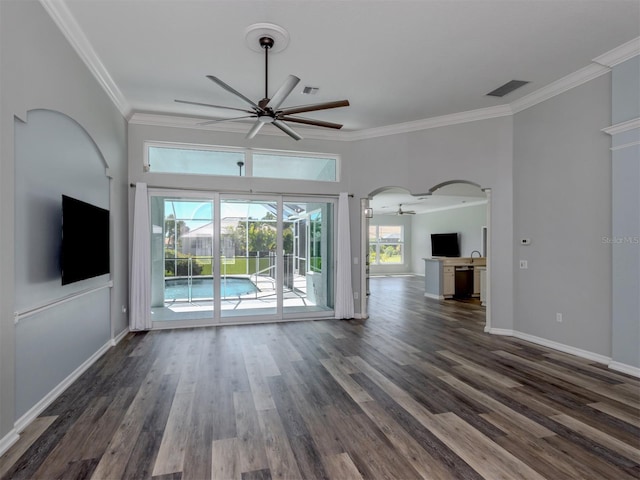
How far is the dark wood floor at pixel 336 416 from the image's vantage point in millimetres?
2133

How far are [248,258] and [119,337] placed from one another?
2.23 m

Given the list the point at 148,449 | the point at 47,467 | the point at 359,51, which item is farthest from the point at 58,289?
the point at 359,51

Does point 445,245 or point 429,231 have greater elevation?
point 429,231

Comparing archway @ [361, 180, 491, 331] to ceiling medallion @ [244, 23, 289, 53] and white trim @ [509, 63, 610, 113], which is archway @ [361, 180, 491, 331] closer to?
white trim @ [509, 63, 610, 113]

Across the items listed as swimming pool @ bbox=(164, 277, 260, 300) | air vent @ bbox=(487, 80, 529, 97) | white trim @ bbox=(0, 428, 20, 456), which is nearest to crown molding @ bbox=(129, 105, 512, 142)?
air vent @ bbox=(487, 80, 529, 97)

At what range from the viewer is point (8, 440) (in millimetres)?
2312

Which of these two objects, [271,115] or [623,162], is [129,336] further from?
Answer: [623,162]

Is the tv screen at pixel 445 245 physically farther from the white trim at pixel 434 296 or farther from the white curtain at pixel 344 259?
the white curtain at pixel 344 259

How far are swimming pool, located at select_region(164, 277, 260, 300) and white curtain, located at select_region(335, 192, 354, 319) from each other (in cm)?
165

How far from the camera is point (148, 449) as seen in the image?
2.29 meters

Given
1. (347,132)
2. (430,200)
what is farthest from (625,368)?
(430,200)

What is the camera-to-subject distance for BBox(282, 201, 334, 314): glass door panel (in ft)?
20.8

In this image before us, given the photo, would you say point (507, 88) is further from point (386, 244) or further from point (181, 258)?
point (386, 244)

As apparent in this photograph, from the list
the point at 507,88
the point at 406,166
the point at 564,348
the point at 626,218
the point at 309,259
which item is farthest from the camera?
the point at 309,259
